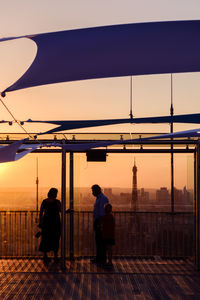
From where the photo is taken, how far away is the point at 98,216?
307 inches

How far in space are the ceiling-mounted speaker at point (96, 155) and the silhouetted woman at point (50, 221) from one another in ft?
3.03

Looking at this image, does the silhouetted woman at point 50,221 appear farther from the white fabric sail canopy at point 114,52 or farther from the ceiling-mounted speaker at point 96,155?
the white fabric sail canopy at point 114,52

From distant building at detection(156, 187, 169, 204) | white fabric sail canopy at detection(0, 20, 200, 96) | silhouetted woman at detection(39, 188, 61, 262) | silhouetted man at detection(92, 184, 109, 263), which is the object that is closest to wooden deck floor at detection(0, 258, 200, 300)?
silhouetted man at detection(92, 184, 109, 263)

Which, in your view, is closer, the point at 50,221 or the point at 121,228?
the point at 50,221

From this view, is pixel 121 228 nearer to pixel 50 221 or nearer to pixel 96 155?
pixel 50 221

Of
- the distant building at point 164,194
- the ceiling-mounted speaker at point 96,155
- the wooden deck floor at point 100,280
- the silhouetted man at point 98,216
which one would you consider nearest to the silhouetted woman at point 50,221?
the wooden deck floor at point 100,280

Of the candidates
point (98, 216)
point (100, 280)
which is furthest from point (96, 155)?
point (100, 280)

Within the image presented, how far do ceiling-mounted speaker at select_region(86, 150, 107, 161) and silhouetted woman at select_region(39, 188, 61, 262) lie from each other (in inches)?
36.4

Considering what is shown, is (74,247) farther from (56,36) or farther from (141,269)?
(56,36)

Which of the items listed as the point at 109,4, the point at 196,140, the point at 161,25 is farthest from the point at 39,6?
the point at 196,140

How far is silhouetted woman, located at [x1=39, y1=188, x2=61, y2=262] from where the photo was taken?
780cm

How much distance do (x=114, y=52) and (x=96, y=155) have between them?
3843 mm

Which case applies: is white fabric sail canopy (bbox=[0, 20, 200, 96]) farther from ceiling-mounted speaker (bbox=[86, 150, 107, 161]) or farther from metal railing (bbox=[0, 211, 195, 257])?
metal railing (bbox=[0, 211, 195, 257])

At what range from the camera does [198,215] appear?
7.41 meters
